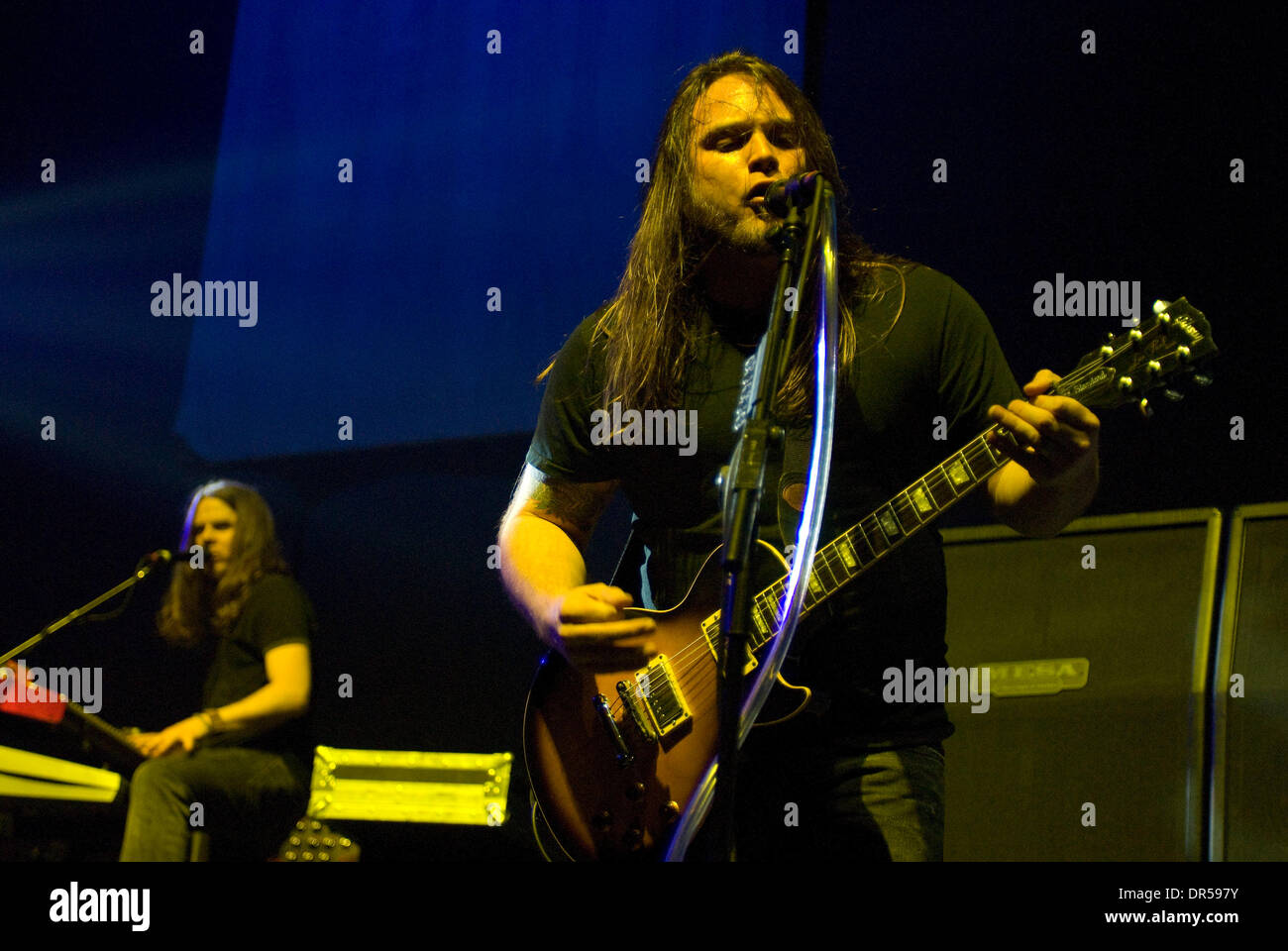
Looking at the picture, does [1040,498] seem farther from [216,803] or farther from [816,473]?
[216,803]

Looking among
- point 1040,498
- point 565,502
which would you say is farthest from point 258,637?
point 1040,498

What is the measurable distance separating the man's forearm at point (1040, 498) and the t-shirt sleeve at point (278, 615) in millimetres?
3030

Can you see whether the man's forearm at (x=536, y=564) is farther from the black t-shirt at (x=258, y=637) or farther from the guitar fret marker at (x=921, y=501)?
the black t-shirt at (x=258, y=637)

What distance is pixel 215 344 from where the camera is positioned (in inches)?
175

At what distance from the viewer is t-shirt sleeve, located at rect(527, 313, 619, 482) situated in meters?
2.35

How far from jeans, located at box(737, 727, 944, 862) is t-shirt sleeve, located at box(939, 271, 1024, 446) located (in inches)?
23.5

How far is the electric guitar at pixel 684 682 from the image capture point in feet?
6.56

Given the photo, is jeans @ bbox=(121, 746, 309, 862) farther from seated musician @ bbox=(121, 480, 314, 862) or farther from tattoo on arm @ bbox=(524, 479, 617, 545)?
tattoo on arm @ bbox=(524, 479, 617, 545)

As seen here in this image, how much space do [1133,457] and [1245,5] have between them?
1.27 metres

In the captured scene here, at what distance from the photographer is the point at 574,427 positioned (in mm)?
2369

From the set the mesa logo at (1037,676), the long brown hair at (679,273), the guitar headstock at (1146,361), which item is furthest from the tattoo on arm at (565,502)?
the mesa logo at (1037,676)

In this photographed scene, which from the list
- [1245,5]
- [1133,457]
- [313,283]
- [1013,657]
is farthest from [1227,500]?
[313,283]

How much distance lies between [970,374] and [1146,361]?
296 mm

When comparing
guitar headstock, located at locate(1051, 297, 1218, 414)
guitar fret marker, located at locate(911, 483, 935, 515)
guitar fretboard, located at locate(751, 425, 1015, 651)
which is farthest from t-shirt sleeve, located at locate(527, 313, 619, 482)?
guitar headstock, located at locate(1051, 297, 1218, 414)
